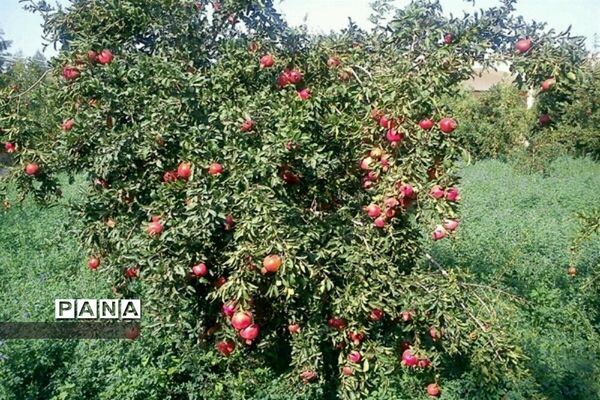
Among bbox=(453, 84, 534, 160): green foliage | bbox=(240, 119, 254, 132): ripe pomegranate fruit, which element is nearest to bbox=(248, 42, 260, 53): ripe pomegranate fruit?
bbox=(240, 119, 254, 132): ripe pomegranate fruit

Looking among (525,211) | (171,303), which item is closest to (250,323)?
(171,303)

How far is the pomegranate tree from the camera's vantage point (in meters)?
2.10

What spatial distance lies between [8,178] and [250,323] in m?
1.32

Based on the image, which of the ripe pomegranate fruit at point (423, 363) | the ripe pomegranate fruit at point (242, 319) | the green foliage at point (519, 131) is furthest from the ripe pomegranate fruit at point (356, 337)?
the green foliage at point (519, 131)

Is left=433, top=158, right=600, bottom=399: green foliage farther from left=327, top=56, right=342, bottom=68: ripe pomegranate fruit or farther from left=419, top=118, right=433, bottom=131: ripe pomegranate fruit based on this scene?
left=327, top=56, right=342, bottom=68: ripe pomegranate fruit

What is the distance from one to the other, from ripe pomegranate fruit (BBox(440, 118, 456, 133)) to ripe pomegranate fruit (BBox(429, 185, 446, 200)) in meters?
0.22

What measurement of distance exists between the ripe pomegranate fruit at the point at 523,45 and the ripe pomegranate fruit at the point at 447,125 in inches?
22.3

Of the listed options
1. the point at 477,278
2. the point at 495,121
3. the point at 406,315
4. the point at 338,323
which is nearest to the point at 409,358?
the point at 406,315

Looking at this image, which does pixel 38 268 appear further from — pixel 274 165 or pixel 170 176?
pixel 274 165

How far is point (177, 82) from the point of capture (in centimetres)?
219

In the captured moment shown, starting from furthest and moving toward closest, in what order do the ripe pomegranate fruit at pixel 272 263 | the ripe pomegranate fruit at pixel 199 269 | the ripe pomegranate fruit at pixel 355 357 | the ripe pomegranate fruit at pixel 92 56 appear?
1. the ripe pomegranate fruit at pixel 355 357
2. the ripe pomegranate fruit at pixel 92 56
3. the ripe pomegranate fruit at pixel 199 269
4. the ripe pomegranate fruit at pixel 272 263

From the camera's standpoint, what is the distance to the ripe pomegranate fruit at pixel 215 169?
207 cm

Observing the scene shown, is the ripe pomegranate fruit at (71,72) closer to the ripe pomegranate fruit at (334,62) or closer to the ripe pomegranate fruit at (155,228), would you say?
the ripe pomegranate fruit at (155,228)

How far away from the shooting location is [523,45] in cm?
238
